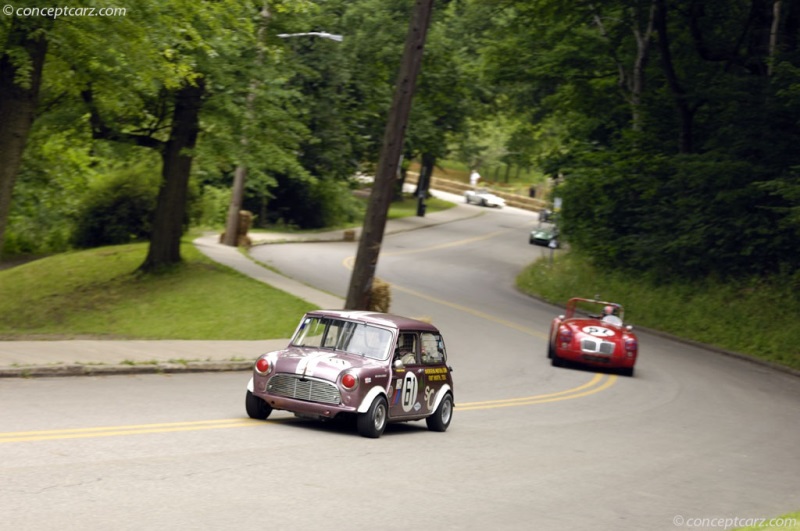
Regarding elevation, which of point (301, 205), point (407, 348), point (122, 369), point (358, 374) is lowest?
point (301, 205)

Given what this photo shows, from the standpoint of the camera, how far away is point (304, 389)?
12547 mm

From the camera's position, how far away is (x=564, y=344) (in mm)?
24266

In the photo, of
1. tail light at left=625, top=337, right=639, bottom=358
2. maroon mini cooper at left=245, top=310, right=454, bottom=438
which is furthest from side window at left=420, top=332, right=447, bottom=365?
tail light at left=625, top=337, right=639, bottom=358

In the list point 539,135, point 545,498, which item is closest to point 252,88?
point 545,498

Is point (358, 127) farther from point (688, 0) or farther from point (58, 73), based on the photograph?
point (58, 73)

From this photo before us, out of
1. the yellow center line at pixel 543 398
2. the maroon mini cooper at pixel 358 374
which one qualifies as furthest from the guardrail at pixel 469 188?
the maroon mini cooper at pixel 358 374

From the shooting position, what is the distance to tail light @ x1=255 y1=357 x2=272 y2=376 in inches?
501

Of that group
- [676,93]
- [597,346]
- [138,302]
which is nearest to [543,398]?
[597,346]

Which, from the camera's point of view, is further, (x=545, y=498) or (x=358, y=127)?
(x=358, y=127)

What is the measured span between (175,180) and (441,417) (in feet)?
61.5

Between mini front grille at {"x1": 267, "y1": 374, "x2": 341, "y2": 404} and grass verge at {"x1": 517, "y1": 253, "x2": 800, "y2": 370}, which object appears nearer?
mini front grille at {"x1": 267, "y1": 374, "x2": 341, "y2": 404}

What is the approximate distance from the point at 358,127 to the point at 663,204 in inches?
493

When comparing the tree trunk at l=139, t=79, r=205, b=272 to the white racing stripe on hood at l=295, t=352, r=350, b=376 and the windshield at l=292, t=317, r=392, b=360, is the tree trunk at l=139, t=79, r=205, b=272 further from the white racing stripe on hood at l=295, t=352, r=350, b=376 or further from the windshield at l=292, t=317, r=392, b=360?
the white racing stripe on hood at l=295, t=352, r=350, b=376

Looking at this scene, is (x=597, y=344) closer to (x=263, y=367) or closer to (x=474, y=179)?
(x=263, y=367)
